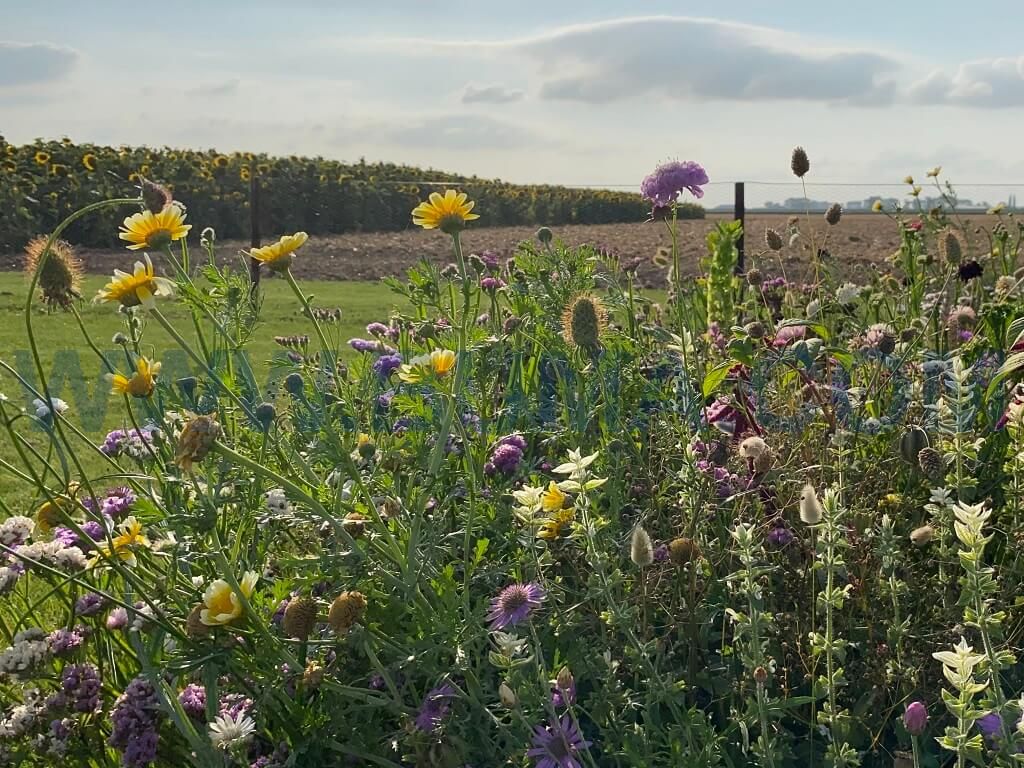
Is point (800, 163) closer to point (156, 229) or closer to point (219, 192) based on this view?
point (156, 229)

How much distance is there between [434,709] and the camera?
200 cm

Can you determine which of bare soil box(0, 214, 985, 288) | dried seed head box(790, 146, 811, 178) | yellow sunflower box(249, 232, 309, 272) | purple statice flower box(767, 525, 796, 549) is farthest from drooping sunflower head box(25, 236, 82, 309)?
bare soil box(0, 214, 985, 288)

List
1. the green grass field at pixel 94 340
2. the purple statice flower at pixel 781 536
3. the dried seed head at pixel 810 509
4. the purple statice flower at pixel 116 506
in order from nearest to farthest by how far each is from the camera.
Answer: the dried seed head at pixel 810 509 < the purple statice flower at pixel 781 536 < the purple statice flower at pixel 116 506 < the green grass field at pixel 94 340

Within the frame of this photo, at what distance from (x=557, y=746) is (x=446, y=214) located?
1.06 metres

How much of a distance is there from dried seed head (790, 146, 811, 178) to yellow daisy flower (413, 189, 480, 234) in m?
2.18

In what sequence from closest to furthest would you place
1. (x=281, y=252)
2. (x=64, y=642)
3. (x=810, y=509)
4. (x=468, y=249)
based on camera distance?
(x=810, y=509) → (x=281, y=252) → (x=64, y=642) → (x=468, y=249)

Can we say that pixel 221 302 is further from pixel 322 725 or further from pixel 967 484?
pixel 967 484

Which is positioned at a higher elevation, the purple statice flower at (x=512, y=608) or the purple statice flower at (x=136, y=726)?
the purple statice flower at (x=512, y=608)

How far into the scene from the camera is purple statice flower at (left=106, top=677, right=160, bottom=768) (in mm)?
2209

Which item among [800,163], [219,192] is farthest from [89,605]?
[219,192]

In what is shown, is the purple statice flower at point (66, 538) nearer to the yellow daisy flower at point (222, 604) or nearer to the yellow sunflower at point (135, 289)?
the yellow sunflower at point (135, 289)

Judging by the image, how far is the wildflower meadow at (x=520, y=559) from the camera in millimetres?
1839

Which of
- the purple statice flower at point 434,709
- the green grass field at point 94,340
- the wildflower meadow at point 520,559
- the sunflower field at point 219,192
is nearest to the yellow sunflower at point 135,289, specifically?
the wildflower meadow at point 520,559

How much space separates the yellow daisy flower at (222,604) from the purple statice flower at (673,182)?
1861 mm
